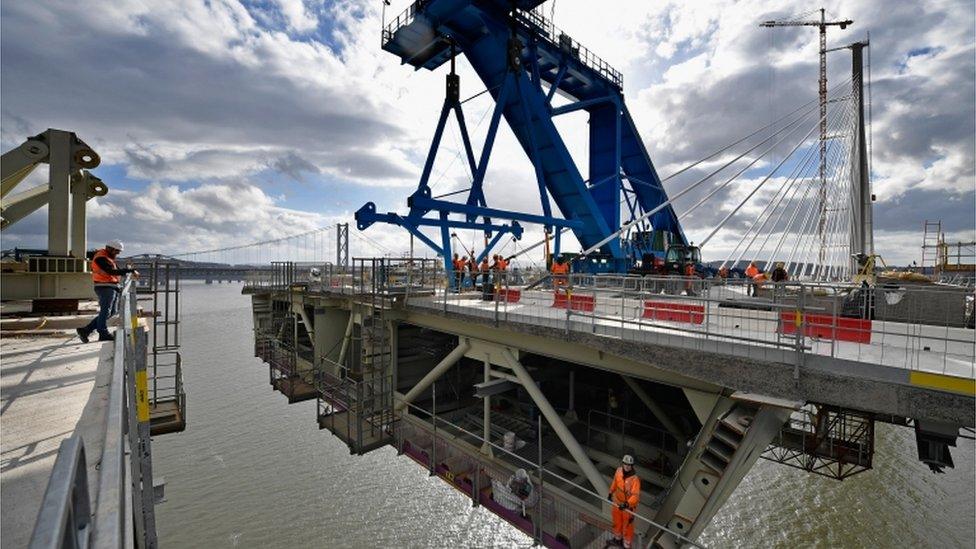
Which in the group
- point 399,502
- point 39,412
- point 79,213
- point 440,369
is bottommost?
point 399,502

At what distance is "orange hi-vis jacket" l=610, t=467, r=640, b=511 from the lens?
249 inches

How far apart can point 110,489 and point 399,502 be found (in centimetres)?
1491

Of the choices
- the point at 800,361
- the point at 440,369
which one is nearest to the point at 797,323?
the point at 800,361

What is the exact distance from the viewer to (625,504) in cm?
631

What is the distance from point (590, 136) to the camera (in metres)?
24.7

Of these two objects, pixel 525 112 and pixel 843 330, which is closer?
pixel 843 330

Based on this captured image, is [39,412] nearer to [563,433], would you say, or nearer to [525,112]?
[563,433]

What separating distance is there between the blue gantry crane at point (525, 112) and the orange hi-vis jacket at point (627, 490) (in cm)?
1253

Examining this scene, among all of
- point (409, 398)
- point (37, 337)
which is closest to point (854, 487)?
point (409, 398)

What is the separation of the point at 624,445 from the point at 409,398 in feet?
20.9

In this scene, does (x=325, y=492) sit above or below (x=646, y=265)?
below

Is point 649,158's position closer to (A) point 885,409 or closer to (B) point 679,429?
(B) point 679,429

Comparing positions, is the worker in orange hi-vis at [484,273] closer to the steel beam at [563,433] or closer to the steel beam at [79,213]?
the steel beam at [563,433]

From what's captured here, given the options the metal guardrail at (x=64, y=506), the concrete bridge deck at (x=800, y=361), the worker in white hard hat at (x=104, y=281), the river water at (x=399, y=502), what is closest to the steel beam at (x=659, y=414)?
the concrete bridge deck at (x=800, y=361)
